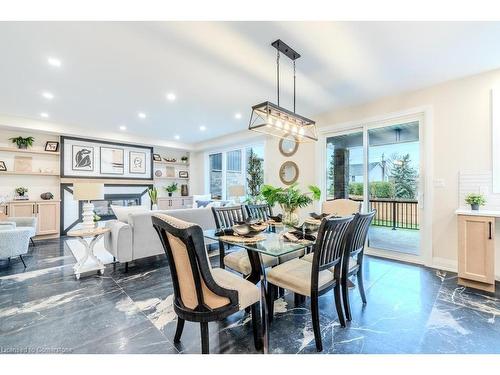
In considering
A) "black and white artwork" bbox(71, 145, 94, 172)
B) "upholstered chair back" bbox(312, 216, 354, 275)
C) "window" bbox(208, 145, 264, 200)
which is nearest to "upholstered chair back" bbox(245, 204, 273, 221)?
"upholstered chair back" bbox(312, 216, 354, 275)

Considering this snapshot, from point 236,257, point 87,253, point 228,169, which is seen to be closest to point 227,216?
point 236,257

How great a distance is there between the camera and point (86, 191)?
3.29 meters

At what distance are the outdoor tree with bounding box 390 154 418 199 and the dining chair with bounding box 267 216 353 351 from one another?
8.36 ft

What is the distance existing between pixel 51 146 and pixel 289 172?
592 cm

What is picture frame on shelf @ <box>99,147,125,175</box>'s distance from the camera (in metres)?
6.50

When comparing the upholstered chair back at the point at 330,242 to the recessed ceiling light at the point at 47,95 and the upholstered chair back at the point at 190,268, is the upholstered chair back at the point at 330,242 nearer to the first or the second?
the upholstered chair back at the point at 190,268

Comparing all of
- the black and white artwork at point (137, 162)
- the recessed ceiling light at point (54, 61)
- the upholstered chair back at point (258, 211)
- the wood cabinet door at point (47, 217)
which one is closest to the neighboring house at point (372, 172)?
the upholstered chair back at point (258, 211)

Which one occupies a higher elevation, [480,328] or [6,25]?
[6,25]

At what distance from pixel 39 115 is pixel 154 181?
325cm

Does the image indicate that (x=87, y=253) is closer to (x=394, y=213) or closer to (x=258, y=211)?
(x=258, y=211)

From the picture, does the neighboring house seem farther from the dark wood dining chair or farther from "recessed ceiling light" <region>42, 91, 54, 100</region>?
"recessed ceiling light" <region>42, 91, 54, 100</region>
